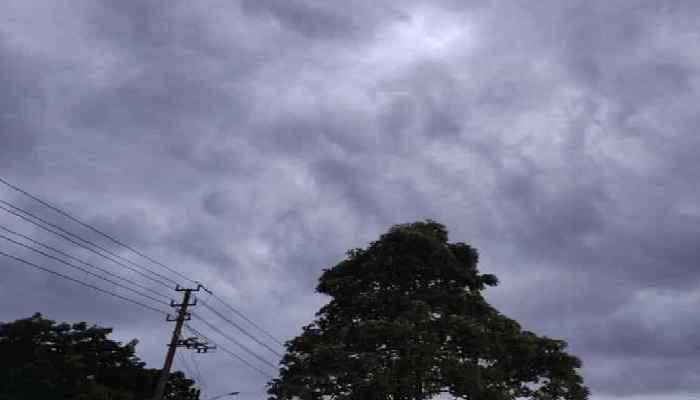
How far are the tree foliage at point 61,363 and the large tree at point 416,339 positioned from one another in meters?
Answer: 22.2

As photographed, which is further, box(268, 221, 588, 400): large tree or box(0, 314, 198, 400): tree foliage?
box(0, 314, 198, 400): tree foliage

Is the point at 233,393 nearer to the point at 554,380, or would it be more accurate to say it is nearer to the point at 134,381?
the point at 134,381

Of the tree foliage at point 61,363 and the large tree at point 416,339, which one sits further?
the tree foliage at point 61,363

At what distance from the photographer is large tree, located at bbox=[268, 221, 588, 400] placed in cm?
2594

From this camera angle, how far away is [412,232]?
29.7m

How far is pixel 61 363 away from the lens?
43.3 metres

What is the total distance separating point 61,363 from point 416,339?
29.6 meters

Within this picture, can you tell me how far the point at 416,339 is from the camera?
2666 centimetres

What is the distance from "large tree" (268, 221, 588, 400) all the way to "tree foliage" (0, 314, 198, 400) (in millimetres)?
22151

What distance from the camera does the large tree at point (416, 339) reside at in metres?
25.9

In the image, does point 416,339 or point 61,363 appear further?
point 61,363

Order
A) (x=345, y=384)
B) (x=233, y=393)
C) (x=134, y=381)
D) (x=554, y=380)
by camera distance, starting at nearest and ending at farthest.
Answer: (x=345, y=384) < (x=554, y=380) < (x=233, y=393) < (x=134, y=381)

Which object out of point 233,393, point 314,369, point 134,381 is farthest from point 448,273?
point 134,381

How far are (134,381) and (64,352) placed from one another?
7.61m
